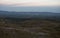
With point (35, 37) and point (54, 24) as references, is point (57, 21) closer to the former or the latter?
point (54, 24)

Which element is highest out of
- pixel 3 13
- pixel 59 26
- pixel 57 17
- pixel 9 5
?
pixel 9 5

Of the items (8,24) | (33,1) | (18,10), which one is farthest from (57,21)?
(8,24)

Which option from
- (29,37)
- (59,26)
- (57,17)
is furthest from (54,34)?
(29,37)

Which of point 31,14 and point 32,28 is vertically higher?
point 31,14

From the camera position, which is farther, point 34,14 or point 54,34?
point 34,14

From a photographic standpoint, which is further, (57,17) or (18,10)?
(18,10)

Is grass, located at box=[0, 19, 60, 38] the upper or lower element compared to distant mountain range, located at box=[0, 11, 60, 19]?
lower

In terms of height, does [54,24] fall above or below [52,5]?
Answer: below

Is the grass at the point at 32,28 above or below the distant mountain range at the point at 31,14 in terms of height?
below

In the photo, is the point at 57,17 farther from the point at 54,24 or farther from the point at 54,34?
the point at 54,34
